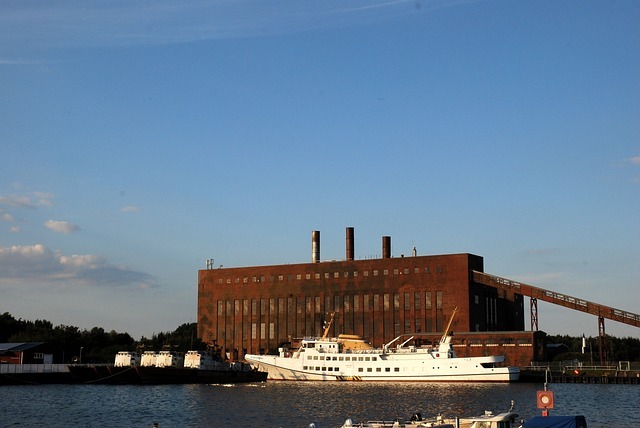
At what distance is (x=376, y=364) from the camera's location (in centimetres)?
10575

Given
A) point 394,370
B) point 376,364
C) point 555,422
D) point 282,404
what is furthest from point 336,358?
point 555,422

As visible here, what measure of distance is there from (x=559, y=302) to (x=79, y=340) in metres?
82.9

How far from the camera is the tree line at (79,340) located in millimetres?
135375

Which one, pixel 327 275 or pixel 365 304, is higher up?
pixel 327 275

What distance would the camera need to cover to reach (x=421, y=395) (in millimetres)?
79438

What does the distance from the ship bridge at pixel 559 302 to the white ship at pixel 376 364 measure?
50.2 ft

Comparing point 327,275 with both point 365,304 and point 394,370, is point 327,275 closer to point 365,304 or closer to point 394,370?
point 365,304

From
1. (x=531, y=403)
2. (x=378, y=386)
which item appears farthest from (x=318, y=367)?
(x=531, y=403)

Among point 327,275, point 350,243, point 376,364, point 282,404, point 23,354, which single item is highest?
point 350,243

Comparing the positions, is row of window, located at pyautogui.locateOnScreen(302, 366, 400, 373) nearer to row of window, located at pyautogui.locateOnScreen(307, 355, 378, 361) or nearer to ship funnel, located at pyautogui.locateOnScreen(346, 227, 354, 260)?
row of window, located at pyautogui.locateOnScreen(307, 355, 378, 361)

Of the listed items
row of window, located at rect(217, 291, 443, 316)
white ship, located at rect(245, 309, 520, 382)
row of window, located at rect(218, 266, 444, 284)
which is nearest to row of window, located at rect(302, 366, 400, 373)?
white ship, located at rect(245, 309, 520, 382)

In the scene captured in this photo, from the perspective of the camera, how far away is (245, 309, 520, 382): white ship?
101 metres

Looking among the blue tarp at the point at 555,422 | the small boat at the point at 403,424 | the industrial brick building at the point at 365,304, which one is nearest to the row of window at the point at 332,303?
the industrial brick building at the point at 365,304

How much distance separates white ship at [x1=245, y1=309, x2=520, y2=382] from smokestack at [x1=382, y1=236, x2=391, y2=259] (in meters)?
26.4
